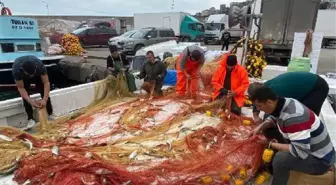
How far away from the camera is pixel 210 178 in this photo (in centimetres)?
247

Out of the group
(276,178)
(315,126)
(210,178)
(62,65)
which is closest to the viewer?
(315,126)

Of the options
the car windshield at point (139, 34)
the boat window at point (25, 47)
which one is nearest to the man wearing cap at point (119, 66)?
the boat window at point (25, 47)

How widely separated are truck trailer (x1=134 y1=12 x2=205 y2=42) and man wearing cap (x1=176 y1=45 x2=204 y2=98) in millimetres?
15906

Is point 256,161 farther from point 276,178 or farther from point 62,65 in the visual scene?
point 62,65

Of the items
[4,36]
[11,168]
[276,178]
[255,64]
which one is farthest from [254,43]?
[4,36]

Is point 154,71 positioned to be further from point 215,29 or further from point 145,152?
point 215,29

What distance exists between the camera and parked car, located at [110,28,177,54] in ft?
46.3

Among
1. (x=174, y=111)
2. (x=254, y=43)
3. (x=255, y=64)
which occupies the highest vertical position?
(x=254, y=43)

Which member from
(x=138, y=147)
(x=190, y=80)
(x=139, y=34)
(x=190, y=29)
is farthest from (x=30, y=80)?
(x=190, y=29)

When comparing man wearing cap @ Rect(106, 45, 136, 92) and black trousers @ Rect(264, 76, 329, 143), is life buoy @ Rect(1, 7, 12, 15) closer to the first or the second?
man wearing cap @ Rect(106, 45, 136, 92)

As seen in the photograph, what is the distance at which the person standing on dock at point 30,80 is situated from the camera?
3918 millimetres

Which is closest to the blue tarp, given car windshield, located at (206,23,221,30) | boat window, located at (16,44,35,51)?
boat window, located at (16,44,35,51)

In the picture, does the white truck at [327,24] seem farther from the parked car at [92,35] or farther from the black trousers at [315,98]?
the black trousers at [315,98]

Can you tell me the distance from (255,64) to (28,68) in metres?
4.95
